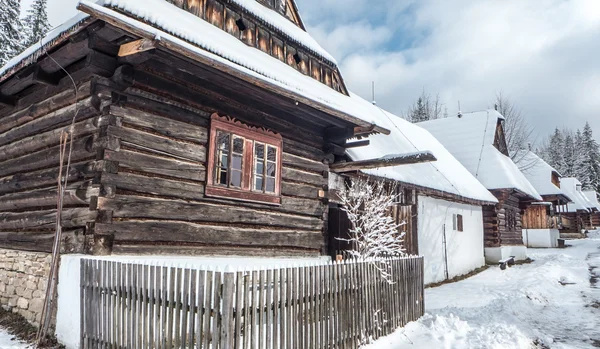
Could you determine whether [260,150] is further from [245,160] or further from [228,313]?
[228,313]

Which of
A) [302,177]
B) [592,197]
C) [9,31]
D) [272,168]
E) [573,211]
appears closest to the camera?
[272,168]

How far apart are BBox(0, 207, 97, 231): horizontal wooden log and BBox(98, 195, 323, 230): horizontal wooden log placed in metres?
0.37

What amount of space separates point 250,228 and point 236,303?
12.7ft

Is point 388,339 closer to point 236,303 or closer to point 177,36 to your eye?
point 236,303

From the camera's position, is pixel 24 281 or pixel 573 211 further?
pixel 573 211

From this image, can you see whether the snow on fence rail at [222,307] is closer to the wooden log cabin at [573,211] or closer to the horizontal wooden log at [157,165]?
the horizontal wooden log at [157,165]

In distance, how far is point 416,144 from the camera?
58.6 ft

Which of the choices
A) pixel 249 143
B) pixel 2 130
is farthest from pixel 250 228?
pixel 2 130

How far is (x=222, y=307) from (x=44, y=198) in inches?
182

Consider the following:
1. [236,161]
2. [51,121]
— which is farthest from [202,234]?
[51,121]

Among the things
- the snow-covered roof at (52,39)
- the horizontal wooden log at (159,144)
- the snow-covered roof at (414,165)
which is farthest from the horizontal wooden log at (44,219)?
the snow-covered roof at (414,165)

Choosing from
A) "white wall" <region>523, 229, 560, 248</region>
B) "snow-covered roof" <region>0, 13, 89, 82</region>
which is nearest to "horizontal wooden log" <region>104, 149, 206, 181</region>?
"snow-covered roof" <region>0, 13, 89, 82</region>

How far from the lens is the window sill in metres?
7.23

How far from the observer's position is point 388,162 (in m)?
9.21
